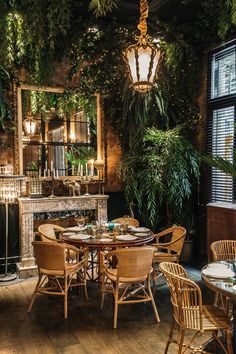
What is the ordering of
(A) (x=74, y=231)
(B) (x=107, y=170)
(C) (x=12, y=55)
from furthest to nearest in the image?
(B) (x=107, y=170)
(C) (x=12, y=55)
(A) (x=74, y=231)

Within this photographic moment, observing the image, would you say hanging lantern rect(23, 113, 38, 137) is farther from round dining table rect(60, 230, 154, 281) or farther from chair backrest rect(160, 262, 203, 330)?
chair backrest rect(160, 262, 203, 330)

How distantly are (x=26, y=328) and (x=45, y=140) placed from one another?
9.93 feet

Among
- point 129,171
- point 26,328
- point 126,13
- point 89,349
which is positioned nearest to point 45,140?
point 129,171

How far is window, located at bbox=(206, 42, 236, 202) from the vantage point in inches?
208

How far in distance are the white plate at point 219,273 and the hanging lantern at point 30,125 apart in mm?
3681

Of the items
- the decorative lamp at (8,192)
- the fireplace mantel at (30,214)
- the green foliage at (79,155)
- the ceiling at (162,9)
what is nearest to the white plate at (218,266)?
the fireplace mantel at (30,214)

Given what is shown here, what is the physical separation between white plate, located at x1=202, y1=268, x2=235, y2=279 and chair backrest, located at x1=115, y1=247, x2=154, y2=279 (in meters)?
0.84

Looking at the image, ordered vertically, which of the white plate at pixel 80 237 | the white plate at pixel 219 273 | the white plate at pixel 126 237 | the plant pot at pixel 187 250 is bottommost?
the plant pot at pixel 187 250

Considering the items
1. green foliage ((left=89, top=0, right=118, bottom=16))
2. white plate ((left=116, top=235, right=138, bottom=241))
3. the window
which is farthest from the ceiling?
white plate ((left=116, top=235, right=138, bottom=241))

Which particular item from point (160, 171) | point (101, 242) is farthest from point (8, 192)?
point (160, 171)

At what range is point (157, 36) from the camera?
578 cm

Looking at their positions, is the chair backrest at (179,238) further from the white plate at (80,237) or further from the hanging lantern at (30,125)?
the hanging lantern at (30,125)

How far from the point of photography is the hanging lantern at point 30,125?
545 cm

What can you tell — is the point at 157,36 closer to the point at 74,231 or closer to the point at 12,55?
the point at 12,55
